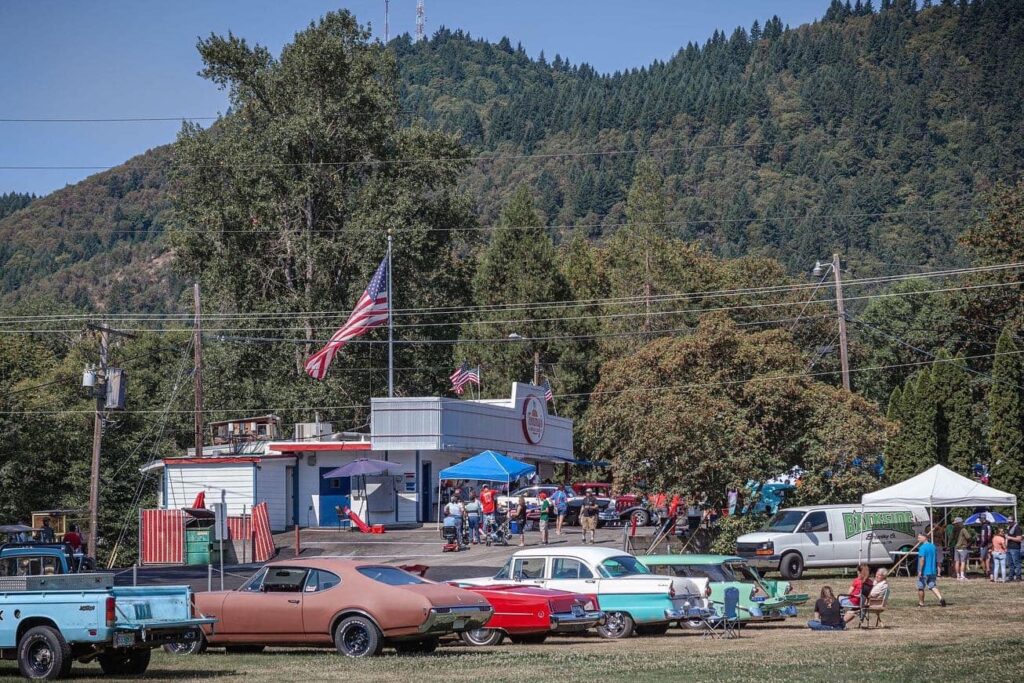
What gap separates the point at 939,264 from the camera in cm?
15525

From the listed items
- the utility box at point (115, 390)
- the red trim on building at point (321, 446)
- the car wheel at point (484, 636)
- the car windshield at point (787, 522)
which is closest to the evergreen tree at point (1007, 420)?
the car windshield at point (787, 522)

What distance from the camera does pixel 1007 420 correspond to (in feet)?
156

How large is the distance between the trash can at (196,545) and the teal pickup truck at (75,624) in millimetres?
23752

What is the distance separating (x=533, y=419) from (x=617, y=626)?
34.6 metres

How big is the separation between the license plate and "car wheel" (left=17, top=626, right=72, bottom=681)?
1.95ft

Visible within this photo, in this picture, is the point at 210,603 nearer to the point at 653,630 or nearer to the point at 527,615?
the point at 527,615

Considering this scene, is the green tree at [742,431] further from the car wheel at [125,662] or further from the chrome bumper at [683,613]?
the car wheel at [125,662]

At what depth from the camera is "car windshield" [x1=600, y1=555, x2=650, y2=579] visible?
22688 millimetres

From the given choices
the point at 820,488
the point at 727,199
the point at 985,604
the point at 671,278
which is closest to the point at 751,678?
the point at 985,604

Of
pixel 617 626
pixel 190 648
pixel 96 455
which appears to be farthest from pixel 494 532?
pixel 190 648

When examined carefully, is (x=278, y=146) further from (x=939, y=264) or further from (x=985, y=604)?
(x=939, y=264)

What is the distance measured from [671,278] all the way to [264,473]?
41846mm

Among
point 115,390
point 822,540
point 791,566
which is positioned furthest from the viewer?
point 115,390

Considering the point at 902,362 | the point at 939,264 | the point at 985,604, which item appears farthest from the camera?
the point at 939,264
